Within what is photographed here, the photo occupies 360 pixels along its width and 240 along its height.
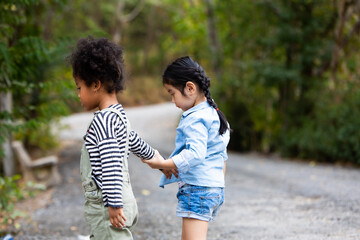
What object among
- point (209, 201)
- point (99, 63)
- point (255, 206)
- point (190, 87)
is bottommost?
point (255, 206)

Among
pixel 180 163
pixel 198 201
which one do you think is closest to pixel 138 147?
pixel 180 163

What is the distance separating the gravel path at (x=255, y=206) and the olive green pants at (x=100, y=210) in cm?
231

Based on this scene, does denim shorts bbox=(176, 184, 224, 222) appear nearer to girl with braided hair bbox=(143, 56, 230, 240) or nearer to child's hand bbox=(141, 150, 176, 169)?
girl with braided hair bbox=(143, 56, 230, 240)

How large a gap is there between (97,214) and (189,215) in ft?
1.89

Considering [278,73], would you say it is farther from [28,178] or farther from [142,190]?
[28,178]

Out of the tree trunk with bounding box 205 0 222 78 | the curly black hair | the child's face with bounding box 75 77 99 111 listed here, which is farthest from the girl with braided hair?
the tree trunk with bounding box 205 0 222 78

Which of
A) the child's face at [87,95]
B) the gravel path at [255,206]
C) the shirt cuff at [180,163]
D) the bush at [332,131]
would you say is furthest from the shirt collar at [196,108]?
the bush at [332,131]

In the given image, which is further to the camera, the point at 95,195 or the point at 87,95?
the point at 87,95

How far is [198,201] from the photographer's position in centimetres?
273

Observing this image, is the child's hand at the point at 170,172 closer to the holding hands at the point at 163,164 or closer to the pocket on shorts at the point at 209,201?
the holding hands at the point at 163,164

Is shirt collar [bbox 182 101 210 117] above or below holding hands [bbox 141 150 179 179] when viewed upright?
above

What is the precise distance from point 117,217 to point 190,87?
0.91 metres

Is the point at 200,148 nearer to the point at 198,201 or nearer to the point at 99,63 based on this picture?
the point at 198,201

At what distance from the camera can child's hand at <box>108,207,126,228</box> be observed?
7.77ft
